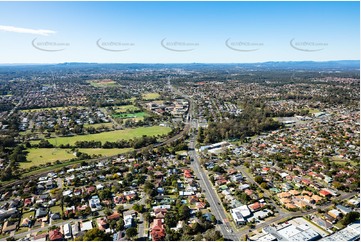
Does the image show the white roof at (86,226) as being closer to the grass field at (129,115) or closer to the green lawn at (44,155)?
the green lawn at (44,155)

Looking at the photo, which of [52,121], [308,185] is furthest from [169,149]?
[52,121]

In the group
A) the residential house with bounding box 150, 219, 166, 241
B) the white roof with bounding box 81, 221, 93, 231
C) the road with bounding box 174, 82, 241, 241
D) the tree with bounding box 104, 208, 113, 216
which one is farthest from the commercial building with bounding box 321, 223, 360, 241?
the white roof with bounding box 81, 221, 93, 231

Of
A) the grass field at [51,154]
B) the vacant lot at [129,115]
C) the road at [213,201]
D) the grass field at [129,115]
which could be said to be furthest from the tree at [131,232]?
the vacant lot at [129,115]

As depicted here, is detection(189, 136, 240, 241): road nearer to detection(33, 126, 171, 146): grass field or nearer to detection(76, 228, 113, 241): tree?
detection(76, 228, 113, 241): tree

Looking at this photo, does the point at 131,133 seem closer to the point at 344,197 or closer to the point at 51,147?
the point at 51,147

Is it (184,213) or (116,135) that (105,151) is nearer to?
(116,135)

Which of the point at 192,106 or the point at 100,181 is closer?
the point at 100,181

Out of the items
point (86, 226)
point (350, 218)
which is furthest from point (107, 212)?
point (350, 218)
